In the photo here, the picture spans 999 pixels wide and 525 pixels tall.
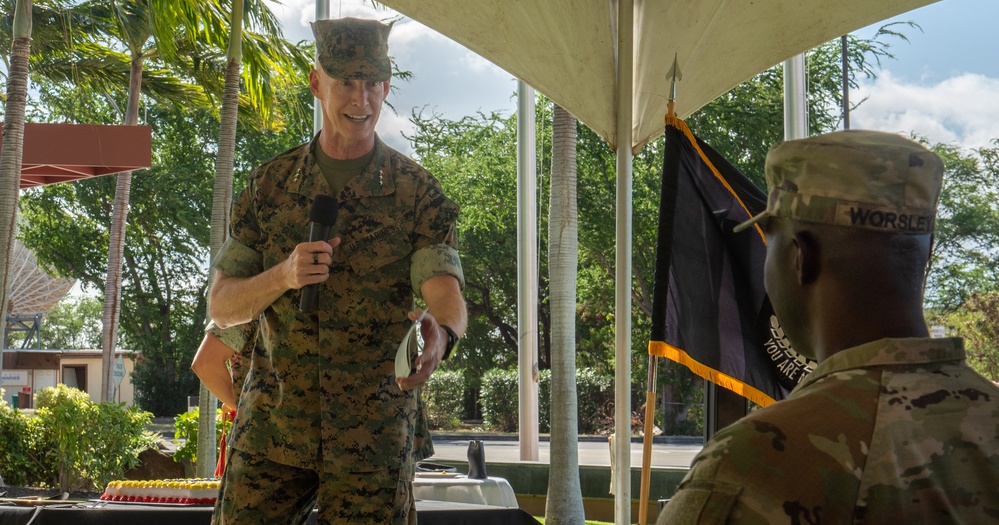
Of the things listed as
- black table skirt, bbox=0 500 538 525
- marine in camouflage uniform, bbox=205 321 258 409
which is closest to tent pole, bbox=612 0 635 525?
black table skirt, bbox=0 500 538 525

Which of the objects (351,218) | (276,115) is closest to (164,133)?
(276,115)

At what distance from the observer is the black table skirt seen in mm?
5562

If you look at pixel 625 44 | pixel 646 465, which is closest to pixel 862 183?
pixel 646 465

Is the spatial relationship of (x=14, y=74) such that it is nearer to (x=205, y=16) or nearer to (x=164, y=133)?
(x=205, y=16)

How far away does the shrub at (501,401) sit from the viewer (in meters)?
31.0

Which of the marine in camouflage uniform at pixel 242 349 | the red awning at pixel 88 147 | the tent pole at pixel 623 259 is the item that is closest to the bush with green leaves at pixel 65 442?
the red awning at pixel 88 147

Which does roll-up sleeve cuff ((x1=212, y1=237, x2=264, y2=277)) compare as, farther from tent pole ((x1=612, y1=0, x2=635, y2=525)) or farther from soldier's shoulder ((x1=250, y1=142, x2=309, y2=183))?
tent pole ((x1=612, y1=0, x2=635, y2=525))

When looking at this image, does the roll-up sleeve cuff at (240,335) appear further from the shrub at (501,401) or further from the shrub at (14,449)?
the shrub at (501,401)

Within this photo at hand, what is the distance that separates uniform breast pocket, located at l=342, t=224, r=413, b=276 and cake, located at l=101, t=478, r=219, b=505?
301cm

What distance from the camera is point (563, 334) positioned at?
10.3 meters

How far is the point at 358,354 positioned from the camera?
9.98 feet

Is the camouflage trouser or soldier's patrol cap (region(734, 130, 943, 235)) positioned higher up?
soldier's patrol cap (region(734, 130, 943, 235))

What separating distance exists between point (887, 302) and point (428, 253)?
1.78 meters

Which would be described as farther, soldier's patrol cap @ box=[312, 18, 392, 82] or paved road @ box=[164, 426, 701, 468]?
paved road @ box=[164, 426, 701, 468]
